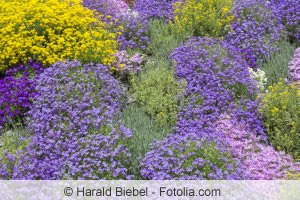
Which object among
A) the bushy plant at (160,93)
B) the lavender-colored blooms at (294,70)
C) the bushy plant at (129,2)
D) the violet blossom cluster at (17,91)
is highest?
the lavender-colored blooms at (294,70)

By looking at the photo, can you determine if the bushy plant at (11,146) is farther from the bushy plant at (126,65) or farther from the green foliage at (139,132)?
the bushy plant at (126,65)

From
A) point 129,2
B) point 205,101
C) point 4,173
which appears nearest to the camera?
point 4,173

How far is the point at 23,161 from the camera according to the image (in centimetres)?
497

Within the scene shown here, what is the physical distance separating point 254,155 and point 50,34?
144 inches

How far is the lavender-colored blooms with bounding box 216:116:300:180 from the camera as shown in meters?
5.03

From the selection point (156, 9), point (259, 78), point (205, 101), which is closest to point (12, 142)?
point (205, 101)

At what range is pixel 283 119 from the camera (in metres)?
5.62

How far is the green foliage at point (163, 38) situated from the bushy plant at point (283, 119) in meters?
2.14

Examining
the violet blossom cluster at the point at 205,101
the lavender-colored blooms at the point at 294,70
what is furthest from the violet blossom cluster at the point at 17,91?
the lavender-colored blooms at the point at 294,70

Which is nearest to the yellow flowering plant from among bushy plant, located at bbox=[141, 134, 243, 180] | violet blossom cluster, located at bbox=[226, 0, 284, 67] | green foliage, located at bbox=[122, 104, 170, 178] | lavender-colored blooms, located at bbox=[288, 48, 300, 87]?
green foliage, located at bbox=[122, 104, 170, 178]

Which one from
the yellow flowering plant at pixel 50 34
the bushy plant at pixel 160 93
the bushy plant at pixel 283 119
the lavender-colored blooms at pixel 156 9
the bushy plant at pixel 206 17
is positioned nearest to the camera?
the bushy plant at pixel 283 119

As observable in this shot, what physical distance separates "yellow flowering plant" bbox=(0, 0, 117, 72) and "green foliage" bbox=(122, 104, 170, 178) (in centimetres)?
119

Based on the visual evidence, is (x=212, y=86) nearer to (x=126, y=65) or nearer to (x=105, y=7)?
(x=126, y=65)

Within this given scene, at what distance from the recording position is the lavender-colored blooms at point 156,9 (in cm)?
861
